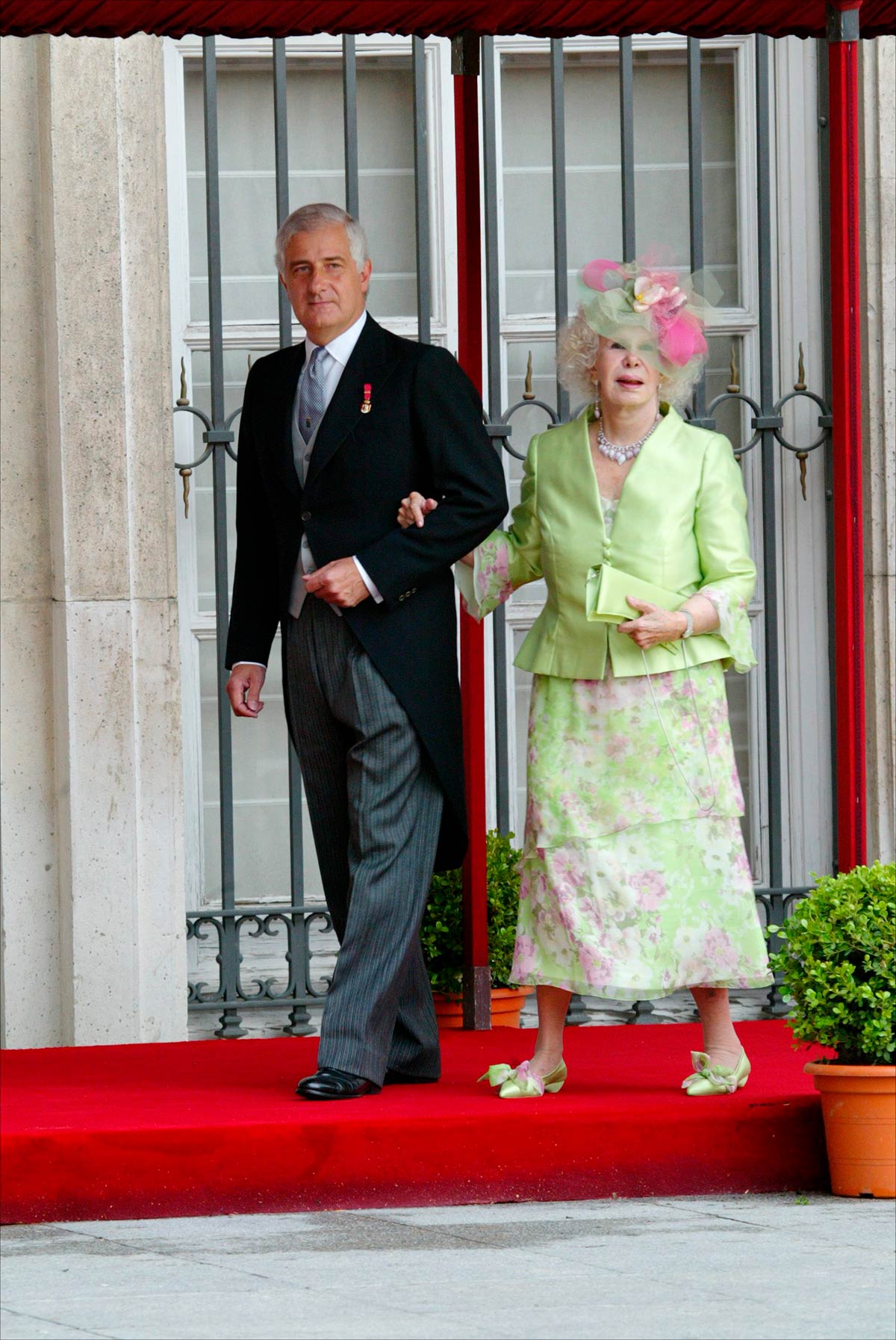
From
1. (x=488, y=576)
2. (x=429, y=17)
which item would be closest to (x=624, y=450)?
(x=488, y=576)

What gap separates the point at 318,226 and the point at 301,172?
1970 mm

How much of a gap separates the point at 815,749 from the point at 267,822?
1596 mm

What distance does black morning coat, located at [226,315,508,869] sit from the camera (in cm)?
439

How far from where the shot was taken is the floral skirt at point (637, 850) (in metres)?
4.26

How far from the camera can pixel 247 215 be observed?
629cm

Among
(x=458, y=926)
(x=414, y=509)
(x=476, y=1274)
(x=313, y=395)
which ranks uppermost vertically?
(x=313, y=395)

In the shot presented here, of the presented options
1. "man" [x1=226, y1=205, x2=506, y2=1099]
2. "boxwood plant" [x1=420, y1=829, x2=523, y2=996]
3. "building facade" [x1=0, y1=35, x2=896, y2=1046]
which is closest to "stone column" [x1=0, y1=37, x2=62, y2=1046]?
"building facade" [x1=0, y1=35, x2=896, y2=1046]

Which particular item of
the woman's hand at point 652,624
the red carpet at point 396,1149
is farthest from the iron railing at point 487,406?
the woman's hand at point 652,624

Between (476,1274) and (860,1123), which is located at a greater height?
(860,1123)

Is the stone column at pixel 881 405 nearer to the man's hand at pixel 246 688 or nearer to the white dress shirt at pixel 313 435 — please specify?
the white dress shirt at pixel 313 435

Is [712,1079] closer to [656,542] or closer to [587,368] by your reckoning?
[656,542]

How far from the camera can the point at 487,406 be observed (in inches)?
238

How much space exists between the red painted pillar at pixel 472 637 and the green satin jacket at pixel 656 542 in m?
0.76

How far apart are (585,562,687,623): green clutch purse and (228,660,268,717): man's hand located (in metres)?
0.77
